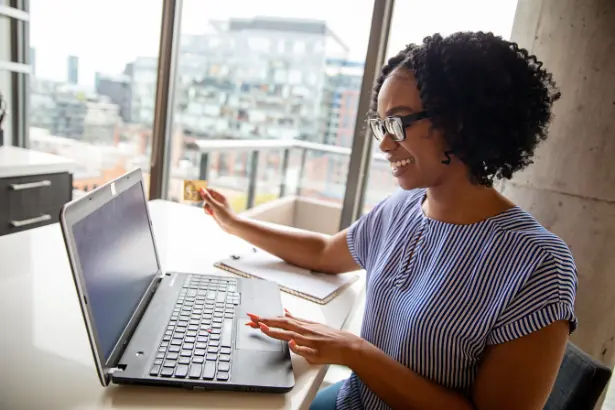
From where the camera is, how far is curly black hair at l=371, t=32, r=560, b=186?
901 mm

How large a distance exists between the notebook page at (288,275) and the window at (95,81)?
160 centimetres

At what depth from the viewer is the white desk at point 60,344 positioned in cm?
65

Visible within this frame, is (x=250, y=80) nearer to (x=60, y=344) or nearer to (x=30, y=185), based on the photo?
(x=30, y=185)

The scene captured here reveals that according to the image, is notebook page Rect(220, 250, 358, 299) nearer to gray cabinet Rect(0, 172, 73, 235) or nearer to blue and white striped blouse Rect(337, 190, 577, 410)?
blue and white striped blouse Rect(337, 190, 577, 410)

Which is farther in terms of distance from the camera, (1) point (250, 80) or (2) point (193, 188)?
(1) point (250, 80)

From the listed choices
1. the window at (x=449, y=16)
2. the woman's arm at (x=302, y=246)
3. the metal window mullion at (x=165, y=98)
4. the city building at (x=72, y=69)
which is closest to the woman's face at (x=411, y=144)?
the woman's arm at (x=302, y=246)

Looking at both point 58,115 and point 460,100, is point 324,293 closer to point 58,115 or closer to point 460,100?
point 460,100

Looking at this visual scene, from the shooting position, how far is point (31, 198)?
1.94 meters

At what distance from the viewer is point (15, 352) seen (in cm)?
73

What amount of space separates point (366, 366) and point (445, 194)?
1.42ft

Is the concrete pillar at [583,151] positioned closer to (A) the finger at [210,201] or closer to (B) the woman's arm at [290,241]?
(B) the woman's arm at [290,241]

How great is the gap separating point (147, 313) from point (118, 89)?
233cm

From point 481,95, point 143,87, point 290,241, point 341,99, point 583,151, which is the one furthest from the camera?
point 143,87

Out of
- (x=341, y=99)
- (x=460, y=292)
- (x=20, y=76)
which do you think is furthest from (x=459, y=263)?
(x=20, y=76)
